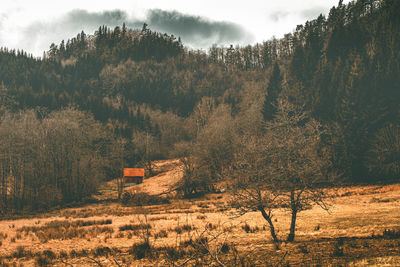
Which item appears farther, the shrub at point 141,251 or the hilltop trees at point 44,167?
the hilltop trees at point 44,167

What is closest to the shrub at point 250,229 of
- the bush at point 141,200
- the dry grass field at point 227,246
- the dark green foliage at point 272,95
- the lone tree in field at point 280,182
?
the dry grass field at point 227,246

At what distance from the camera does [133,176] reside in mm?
60750

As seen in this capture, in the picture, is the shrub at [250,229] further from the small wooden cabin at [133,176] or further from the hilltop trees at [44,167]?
the small wooden cabin at [133,176]

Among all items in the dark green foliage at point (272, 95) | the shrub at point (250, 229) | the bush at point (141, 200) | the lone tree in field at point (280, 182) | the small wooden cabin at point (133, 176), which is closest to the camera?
the lone tree in field at point (280, 182)

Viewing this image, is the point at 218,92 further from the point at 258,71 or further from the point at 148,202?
the point at 148,202

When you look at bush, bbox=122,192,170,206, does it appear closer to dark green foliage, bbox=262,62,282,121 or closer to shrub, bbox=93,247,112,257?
shrub, bbox=93,247,112,257

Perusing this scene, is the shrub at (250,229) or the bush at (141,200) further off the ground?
the shrub at (250,229)

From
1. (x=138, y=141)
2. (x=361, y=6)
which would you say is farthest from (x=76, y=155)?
(x=361, y=6)

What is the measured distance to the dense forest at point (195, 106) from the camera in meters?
40.8

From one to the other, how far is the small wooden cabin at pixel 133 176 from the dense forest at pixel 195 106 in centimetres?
425

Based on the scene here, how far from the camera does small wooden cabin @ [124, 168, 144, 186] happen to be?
60.2m

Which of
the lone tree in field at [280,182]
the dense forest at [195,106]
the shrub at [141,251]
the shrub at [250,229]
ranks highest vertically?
the dense forest at [195,106]

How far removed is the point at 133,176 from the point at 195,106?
45.8 meters

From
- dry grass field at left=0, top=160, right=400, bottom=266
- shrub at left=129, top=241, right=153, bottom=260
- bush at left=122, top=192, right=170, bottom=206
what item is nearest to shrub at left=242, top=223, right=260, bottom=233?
dry grass field at left=0, top=160, right=400, bottom=266
